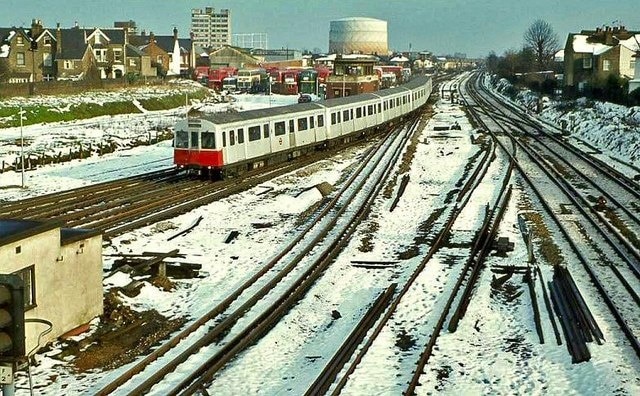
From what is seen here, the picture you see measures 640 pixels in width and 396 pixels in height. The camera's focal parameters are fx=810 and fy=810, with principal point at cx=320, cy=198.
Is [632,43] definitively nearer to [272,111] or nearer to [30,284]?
[272,111]

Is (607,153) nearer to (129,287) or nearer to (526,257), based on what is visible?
(526,257)

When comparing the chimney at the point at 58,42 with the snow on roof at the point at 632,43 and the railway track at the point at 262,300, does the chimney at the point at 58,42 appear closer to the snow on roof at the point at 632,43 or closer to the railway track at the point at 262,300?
the snow on roof at the point at 632,43

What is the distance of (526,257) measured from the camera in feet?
59.7

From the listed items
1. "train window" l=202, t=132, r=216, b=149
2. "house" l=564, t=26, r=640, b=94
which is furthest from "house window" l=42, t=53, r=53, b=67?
"train window" l=202, t=132, r=216, b=149

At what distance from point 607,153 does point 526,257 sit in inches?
958

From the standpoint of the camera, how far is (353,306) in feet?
48.3

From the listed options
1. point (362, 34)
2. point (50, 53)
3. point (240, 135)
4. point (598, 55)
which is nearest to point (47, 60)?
point (50, 53)

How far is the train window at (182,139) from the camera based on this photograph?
2866cm

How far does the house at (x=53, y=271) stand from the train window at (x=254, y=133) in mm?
17076

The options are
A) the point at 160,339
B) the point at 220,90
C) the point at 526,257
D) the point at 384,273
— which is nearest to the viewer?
the point at 160,339

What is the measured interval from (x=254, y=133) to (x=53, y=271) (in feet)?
61.4

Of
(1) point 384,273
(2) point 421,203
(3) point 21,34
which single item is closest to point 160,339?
(1) point 384,273

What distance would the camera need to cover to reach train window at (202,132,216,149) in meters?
28.1

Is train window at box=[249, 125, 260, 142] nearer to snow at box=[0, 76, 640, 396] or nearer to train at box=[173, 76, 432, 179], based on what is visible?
train at box=[173, 76, 432, 179]
